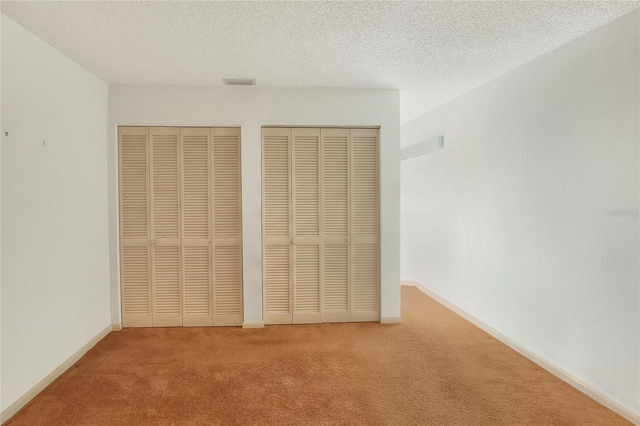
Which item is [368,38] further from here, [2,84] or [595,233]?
[2,84]

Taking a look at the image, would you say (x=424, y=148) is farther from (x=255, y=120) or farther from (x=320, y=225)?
(x=255, y=120)

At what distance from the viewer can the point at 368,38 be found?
2570mm

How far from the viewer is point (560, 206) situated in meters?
2.73

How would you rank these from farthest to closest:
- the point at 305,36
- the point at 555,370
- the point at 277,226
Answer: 1. the point at 277,226
2. the point at 555,370
3. the point at 305,36

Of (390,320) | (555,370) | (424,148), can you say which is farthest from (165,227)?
(555,370)

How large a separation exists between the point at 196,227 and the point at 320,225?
52.0 inches

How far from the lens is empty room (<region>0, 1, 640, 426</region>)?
88.8 inches

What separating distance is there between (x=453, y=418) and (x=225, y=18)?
2.95 meters

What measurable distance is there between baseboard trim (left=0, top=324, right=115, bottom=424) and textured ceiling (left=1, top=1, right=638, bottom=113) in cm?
250

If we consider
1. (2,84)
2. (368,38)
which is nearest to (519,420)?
(368,38)

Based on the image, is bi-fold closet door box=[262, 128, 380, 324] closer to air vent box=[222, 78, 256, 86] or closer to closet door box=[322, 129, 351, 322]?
closet door box=[322, 129, 351, 322]

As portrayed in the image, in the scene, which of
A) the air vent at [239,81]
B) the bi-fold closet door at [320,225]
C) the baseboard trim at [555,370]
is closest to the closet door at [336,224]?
the bi-fold closet door at [320,225]

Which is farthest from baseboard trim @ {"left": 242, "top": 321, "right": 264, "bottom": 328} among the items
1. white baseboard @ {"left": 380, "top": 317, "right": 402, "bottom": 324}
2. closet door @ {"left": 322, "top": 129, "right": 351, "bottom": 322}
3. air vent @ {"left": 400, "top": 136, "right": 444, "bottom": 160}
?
air vent @ {"left": 400, "top": 136, "right": 444, "bottom": 160}

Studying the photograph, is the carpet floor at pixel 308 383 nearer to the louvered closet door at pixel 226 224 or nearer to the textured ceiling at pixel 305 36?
the louvered closet door at pixel 226 224
